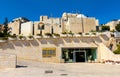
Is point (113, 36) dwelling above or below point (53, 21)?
below

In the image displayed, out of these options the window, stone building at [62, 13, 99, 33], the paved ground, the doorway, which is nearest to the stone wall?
the paved ground

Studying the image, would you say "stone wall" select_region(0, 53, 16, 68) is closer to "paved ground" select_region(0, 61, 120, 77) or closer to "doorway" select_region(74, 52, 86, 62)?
"paved ground" select_region(0, 61, 120, 77)

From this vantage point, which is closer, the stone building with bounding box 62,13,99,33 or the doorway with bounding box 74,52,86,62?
the doorway with bounding box 74,52,86,62

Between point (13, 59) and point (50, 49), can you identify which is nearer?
point (13, 59)

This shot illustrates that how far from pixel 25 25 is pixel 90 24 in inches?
721

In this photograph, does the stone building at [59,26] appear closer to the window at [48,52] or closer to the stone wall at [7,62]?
the window at [48,52]

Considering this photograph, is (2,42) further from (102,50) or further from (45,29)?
(45,29)

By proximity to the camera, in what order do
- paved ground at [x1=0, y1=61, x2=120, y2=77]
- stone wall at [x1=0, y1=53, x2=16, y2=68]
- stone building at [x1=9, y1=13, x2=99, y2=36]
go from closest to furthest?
paved ground at [x1=0, y1=61, x2=120, y2=77]
stone wall at [x1=0, y1=53, x2=16, y2=68]
stone building at [x1=9, y1=13, x2=99, y2=36]

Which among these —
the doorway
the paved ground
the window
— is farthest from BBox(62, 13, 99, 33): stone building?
the paved ground

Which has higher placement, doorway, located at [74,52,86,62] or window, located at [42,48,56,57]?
window, located at [42,48,56,57]

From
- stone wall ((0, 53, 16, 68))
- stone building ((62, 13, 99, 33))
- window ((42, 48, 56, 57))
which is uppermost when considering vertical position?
stone building ((62, 13, 99, 33))

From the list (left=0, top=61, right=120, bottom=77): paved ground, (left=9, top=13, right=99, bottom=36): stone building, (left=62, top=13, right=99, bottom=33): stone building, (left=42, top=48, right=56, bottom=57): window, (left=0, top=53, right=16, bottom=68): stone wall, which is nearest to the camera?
(left=0, top=61, right=120, bottom=77): paved ground

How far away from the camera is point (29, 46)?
29547 mm

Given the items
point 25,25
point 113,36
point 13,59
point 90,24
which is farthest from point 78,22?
point 13,59
